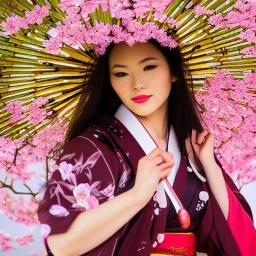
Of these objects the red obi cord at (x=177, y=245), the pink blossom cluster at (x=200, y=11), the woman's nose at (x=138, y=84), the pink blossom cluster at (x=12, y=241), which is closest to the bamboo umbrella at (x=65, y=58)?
the pink blossom cluster at (x=200, y=11)

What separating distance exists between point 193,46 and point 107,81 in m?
0.29

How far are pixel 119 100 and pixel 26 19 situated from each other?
1.39ft

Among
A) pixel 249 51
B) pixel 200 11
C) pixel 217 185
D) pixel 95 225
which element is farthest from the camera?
pixel 217 185

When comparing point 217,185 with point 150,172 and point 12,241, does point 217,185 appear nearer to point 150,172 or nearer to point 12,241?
point 150,172

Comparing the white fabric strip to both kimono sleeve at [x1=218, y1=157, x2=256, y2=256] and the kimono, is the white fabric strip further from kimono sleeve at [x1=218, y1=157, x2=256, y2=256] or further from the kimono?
kimono sleeve at [x1=218, y1=157, x2=256, y2=256]

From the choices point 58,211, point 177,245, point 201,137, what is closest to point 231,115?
point 201,137

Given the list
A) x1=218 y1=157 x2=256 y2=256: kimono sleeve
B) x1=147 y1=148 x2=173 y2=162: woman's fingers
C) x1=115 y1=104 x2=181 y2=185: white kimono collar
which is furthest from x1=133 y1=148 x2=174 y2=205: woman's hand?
x1=218 y1=157 x2=256 y2=256: kimono sleeve

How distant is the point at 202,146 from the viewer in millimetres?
1946

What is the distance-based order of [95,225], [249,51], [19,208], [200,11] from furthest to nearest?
[19,208] → [249,51] → [200,11] → [95,225]

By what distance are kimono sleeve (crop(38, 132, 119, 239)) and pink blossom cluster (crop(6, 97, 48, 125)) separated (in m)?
0.14

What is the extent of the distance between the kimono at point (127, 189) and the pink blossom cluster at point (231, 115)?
0.15 metres

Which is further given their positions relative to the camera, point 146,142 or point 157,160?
point 146,142

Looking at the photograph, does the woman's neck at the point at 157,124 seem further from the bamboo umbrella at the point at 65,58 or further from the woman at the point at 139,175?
the bamboo umbrella at the point at 65,58

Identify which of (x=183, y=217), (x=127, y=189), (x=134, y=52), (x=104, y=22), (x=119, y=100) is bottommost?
(x=183, y=217)
